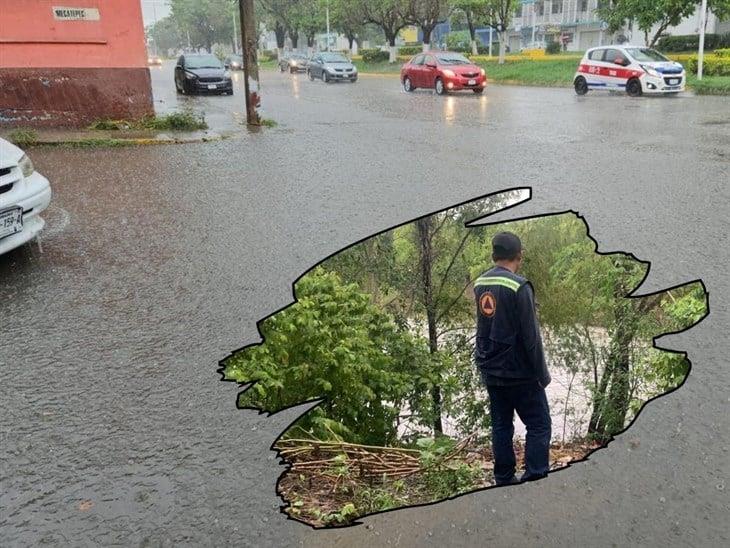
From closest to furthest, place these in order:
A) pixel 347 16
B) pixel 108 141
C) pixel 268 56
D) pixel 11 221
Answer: pixel 11 221
pixel 108 141
pixel 347 16
pixel 268 56

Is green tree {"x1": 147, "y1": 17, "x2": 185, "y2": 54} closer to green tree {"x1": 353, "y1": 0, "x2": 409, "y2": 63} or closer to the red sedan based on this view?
green tree {"x1": 353, "y1": 0, "x2": 409, "y2": 63}

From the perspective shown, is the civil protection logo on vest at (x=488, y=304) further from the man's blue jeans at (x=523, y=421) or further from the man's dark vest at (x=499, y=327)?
the man's blue jeans at (x=523, y=421)

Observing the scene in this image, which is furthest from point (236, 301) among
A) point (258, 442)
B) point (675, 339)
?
point (675, 339)

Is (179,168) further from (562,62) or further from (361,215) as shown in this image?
(562,62)

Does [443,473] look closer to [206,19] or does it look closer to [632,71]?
[632,71]

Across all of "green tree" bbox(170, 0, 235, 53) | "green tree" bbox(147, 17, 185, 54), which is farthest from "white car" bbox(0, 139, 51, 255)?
"green tree" bbox(147, 17, 185, 54)

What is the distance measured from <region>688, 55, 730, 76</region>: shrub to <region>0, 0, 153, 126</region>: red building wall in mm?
19375

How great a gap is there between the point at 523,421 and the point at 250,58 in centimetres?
1251

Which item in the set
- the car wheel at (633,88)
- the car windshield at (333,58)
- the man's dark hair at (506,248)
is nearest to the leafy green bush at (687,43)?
the car windshield at (333,58)

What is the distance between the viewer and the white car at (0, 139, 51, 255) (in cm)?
505

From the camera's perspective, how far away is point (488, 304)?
1.90 meters

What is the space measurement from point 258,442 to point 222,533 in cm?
56

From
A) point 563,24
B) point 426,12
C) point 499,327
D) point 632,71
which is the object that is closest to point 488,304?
point 499,327

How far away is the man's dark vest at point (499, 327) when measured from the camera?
6.18ft
